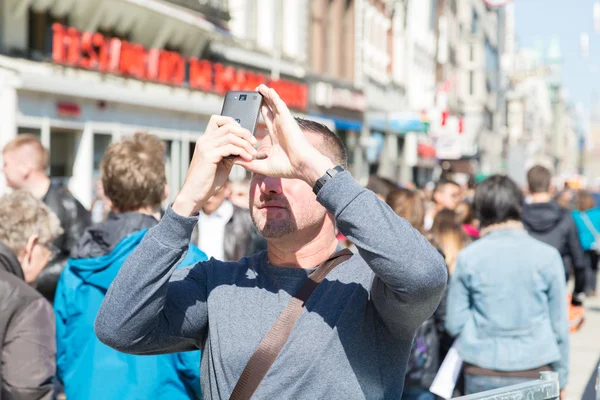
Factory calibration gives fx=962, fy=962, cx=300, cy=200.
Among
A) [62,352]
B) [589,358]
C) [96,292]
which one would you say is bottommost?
[589,358]

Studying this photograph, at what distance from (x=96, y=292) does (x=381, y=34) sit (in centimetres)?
3050

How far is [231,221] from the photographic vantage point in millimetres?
7477

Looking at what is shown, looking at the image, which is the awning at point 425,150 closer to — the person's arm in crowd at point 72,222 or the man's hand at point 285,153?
the person's arm in crowd at point 72,222

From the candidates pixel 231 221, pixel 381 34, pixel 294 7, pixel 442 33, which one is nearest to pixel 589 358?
pixel 231 221

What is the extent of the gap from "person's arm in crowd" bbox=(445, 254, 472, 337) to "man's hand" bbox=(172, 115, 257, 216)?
276cm

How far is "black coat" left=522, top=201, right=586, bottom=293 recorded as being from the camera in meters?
7.81

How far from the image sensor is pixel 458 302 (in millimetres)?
5016

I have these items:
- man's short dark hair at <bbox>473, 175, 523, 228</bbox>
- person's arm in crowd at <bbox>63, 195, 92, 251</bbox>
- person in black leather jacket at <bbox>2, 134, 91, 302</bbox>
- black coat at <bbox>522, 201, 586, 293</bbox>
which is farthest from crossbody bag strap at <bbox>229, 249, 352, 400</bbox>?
black coat at <bbox>522, 201, 586, 293</bbox>

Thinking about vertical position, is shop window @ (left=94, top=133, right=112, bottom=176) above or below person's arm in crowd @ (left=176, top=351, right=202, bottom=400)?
above

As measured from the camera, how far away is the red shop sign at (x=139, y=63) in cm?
1477

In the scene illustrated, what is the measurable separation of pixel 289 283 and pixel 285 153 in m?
0.39

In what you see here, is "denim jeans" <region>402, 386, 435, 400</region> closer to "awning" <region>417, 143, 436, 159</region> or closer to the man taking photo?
the man taking photo

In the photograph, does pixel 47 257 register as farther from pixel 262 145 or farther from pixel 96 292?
pixel 262 145

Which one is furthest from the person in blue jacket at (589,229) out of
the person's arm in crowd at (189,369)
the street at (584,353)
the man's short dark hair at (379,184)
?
the person's arm in crowd at (189,369)
